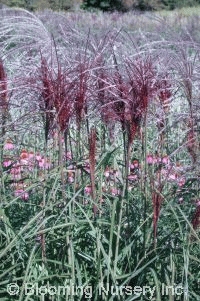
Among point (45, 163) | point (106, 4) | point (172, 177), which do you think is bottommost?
point (172, 177)

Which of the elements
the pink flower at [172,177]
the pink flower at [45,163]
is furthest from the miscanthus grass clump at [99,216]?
the pink flower at [172,177]

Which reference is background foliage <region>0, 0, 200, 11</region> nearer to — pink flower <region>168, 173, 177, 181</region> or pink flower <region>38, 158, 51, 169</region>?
pink flower <region>38, 158, 51, 169</region>

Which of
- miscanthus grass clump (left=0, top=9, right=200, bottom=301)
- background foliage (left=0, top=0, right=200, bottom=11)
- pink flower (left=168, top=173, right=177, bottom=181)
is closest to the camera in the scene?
miscanthus grass clump (left=0, top=9, right=200, bottom=301)

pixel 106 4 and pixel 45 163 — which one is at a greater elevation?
pixel 106 4

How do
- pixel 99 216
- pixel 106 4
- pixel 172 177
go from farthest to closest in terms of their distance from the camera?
1. pixel 106 4
2. pixel 172 177
3. pixel 99 216

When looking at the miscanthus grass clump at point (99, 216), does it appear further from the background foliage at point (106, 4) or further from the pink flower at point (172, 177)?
the background foliage at point (106, 4)

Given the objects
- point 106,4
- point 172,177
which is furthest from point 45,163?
point 106,4

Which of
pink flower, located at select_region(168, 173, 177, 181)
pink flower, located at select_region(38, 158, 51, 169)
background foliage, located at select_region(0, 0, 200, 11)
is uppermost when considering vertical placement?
background foliage, located at select_region(0, 0, 200, 11)

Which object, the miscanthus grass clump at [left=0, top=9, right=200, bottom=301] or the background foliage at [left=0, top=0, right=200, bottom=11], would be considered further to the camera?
the background foliage at [left=0, top=0, right=200, bottom=11]

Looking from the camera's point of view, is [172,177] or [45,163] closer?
[45,163]

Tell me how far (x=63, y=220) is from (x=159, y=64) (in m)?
0.91

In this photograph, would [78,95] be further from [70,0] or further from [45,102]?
[70,0]

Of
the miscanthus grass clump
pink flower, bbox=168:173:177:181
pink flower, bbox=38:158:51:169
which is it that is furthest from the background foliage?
the miscanthus grass clump

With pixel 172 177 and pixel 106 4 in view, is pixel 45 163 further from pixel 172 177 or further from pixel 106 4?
pixel 106 4
